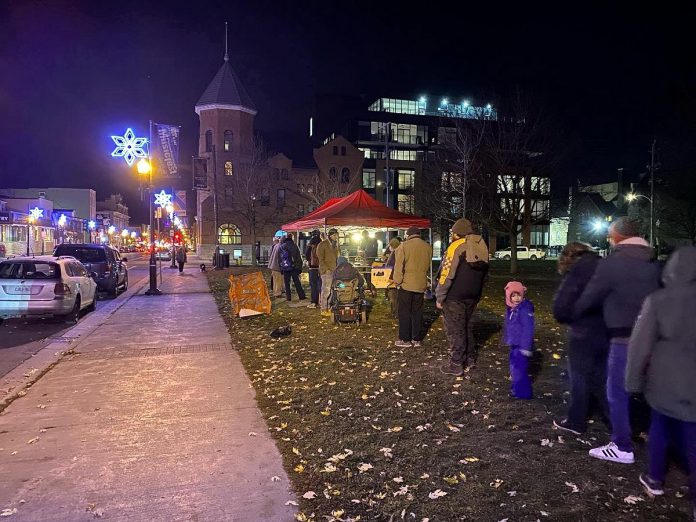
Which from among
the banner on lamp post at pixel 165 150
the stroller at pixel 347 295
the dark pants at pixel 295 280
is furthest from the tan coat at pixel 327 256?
the banner on lamp post at pixel 165 150

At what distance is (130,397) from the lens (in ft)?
20.7

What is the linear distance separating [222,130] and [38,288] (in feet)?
149

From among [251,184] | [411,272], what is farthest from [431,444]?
[251,184]

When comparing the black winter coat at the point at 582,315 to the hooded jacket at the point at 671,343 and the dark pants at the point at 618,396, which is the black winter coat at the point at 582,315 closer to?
the dark pants at the point at 618,396

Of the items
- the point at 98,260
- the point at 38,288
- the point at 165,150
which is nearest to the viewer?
the point at 38,288

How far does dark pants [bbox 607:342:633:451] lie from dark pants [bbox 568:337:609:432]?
0.29 metres

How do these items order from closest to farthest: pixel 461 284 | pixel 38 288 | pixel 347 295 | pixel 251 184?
pixel 461 284 < pixel 347 295 < pixel 38 288 < pixel 251 184

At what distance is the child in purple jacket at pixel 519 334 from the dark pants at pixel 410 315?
267 cm

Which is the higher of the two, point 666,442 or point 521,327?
point 521,327

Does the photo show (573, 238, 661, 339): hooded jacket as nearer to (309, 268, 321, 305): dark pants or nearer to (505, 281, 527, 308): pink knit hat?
(505, 281, 527, 308): pink knit hat

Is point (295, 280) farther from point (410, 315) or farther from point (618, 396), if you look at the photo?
point (618, 396)

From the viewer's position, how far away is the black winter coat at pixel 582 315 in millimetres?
4293

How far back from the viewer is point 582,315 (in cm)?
423

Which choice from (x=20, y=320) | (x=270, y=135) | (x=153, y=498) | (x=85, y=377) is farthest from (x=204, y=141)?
(x=153, y=498)
